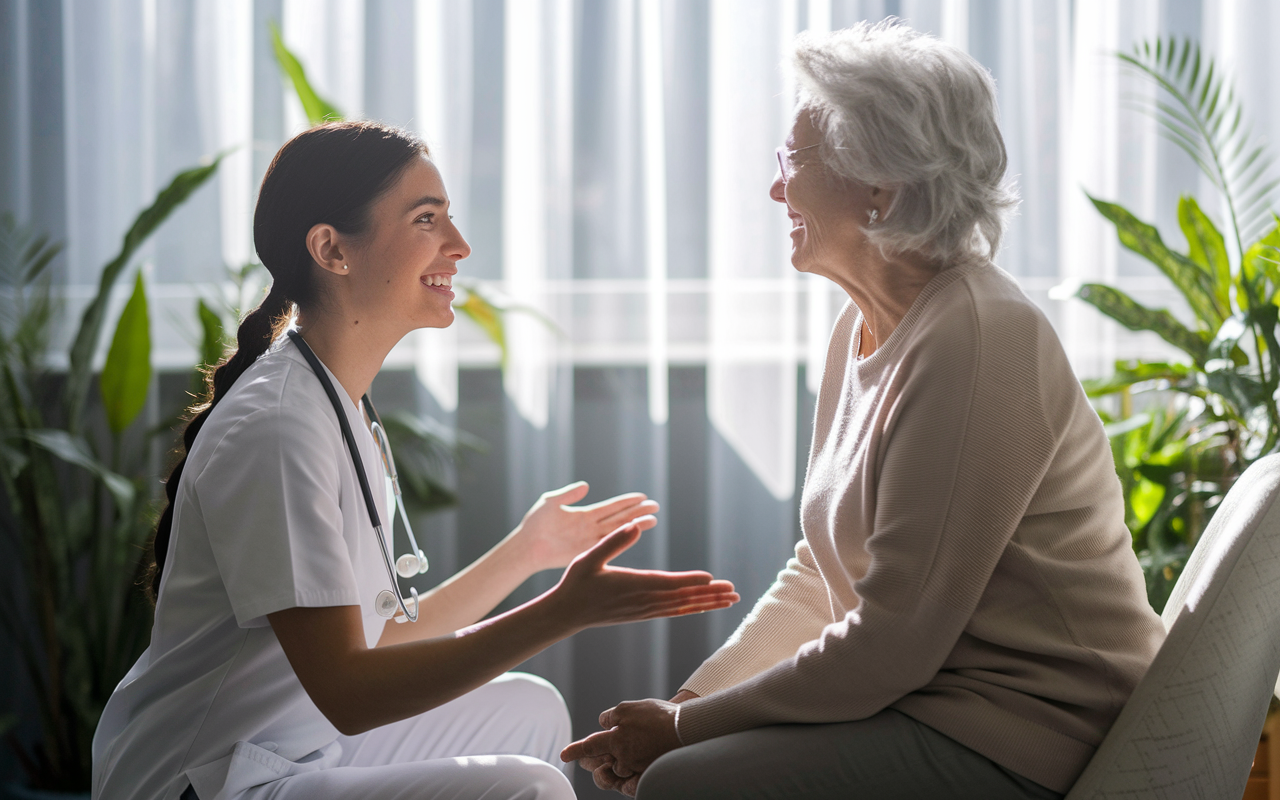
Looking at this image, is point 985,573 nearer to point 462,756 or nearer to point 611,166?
point 462,756

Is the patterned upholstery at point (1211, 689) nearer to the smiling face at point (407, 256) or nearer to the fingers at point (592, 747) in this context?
the fingers at point (592, 747)

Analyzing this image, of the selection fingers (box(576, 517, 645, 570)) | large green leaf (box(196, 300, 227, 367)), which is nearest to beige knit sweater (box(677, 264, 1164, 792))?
fingers (box(576, 517, 645, 570))

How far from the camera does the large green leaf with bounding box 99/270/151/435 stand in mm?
2090

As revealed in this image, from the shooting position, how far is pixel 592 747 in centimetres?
116

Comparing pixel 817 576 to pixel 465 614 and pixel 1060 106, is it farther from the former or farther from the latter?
pixel 1060 106

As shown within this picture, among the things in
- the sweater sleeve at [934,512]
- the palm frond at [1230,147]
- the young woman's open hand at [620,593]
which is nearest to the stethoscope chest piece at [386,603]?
the young woman's open hand at [620,593]

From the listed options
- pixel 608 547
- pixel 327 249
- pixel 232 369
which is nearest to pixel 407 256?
pixel 327 249

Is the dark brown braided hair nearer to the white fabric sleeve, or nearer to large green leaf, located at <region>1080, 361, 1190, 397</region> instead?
the white fabric sleeve

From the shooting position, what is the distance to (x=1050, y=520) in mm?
1060

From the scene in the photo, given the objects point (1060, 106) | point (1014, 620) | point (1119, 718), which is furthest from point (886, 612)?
point (1060, 106)

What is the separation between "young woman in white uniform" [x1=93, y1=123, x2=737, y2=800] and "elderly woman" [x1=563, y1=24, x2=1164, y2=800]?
0.56 ft

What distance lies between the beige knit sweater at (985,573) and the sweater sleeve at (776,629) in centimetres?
22

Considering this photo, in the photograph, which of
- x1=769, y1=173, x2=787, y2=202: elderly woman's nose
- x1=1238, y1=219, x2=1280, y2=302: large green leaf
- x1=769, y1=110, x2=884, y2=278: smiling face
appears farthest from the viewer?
x1=1238, y1=219, x2=1280, y2=302: large green leaf

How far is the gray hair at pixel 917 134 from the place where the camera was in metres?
1.11
